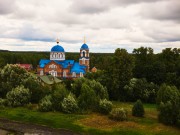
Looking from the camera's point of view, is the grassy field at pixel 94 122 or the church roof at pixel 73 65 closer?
the grassy field at pixel 94 122

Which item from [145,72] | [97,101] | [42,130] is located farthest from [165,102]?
[145,72]

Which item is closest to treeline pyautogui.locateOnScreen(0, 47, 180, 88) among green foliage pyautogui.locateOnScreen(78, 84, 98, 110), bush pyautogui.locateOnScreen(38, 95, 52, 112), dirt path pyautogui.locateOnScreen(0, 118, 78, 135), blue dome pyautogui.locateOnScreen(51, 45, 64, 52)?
green foliage pyautogui.locateOnScreen(78, 84, 98, 110)

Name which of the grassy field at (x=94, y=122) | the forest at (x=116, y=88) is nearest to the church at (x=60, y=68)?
the forest at (x=116, y=88)

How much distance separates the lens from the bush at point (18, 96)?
4541 cm

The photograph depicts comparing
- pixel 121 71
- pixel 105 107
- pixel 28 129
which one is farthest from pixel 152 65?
pixel 28 129

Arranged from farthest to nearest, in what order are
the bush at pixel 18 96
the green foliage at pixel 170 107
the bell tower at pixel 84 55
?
the bell tower at pixel 84 55 → the bush at pixel 18 96 → the green foliage at pixel 170 107

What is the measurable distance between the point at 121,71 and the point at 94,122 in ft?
62.7

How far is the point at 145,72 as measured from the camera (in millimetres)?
56062

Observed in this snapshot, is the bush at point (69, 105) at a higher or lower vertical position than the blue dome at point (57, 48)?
lower

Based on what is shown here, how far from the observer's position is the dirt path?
33.6 m

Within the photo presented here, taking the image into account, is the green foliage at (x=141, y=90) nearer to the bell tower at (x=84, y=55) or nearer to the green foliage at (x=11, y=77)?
the green foliage at (x=11, y=77)

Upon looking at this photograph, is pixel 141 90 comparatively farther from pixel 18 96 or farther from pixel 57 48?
pixel 57 48

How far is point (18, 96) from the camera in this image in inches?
1788

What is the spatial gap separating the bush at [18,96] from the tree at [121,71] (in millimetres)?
16400
